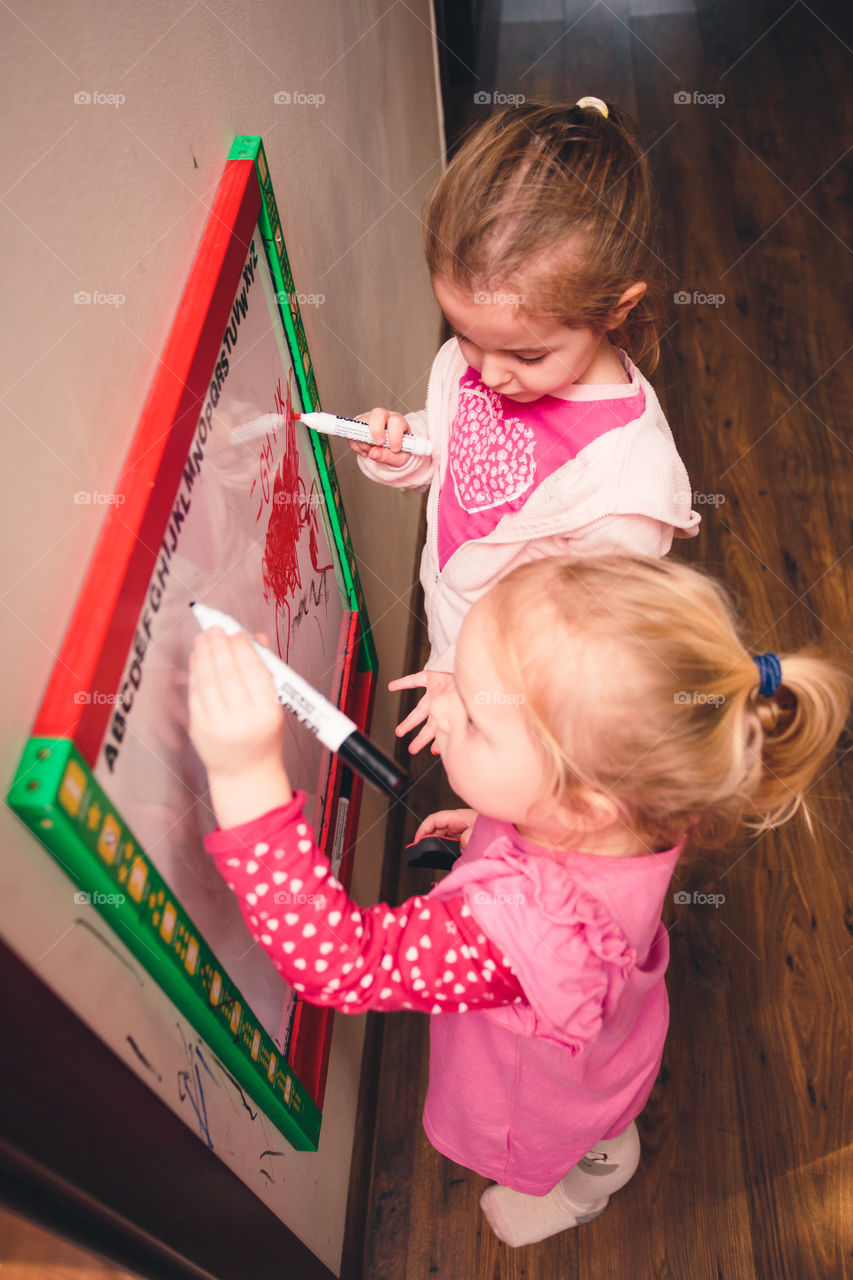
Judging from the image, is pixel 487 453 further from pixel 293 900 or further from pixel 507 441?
pixel 293 900

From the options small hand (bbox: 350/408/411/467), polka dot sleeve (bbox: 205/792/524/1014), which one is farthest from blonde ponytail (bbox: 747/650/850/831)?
small hand (bbox: 350/408/411/467)

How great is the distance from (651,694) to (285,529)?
0.40m

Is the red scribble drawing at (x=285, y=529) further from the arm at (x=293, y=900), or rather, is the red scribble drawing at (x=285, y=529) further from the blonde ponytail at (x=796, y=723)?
the blonde ponytail at (x=796, y=723)

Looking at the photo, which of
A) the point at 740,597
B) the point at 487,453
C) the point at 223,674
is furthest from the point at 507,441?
the point at 740,597

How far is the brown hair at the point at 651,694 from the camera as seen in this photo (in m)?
0.68

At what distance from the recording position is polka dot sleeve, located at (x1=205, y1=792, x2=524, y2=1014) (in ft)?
2.04

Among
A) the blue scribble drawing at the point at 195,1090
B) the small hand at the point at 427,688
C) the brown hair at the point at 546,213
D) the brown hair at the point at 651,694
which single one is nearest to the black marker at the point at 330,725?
the brown hair at the point at 651,694

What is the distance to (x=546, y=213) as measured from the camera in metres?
0.85

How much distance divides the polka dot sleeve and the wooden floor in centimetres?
51

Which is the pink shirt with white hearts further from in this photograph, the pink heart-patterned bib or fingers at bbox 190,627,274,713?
fingers at bbox 190,627,274,713

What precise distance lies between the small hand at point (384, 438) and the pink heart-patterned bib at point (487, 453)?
0.23 feet

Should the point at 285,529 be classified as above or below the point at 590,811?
above

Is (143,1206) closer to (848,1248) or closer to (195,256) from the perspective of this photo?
(195,256)

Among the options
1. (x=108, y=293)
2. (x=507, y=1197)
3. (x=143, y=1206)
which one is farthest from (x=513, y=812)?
(x=507, y=1197)
